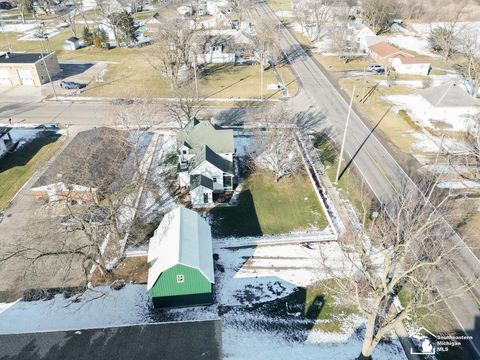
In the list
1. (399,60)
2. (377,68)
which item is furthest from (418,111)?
(399,60)

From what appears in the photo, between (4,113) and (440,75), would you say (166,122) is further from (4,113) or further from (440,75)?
(440,75)

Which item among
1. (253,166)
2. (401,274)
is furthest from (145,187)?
(401,274)

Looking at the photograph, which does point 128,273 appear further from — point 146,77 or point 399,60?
point 399,60

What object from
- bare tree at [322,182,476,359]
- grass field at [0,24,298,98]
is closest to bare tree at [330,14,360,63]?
grass field at [0,24,298,98]

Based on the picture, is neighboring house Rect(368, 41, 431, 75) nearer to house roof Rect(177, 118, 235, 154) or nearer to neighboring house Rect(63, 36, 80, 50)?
house roof Rect(177, 118, 235, 154)

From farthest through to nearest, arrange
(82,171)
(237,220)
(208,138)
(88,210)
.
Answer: (208,138), (237,220), (82,171), (88,210)

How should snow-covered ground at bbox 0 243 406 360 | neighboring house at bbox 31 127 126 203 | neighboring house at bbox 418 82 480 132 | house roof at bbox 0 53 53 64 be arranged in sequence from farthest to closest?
house roof at bbox 0 53 53 64
neighboring house at bbox 418 82 480 132
neighboring house at bbox 31 127 126 203
snow-covered ground at bbox 0 243 406 360
